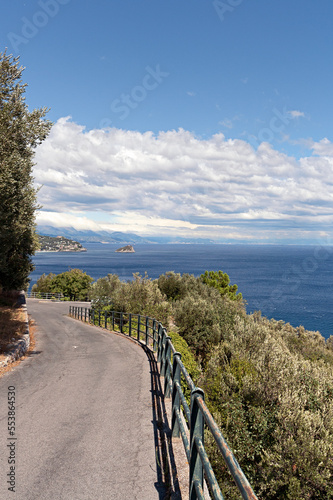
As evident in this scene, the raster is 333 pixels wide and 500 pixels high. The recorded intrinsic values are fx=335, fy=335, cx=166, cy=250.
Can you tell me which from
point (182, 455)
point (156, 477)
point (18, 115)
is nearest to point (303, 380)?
point (182, 455)

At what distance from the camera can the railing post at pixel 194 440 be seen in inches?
129

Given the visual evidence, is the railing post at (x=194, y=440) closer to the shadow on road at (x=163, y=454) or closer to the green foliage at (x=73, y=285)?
the shadow on road at (x=163, y=454)

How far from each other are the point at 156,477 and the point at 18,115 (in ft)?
46.7

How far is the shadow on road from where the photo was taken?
419cm

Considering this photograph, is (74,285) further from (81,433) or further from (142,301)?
(81,433)

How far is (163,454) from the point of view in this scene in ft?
16.6

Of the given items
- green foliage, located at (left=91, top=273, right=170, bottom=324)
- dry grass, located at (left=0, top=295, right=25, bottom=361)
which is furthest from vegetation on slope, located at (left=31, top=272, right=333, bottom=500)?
green foliage, located at (left=91, top=273, right=170, bottom=324)

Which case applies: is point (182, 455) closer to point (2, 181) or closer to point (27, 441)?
point (27, 441)

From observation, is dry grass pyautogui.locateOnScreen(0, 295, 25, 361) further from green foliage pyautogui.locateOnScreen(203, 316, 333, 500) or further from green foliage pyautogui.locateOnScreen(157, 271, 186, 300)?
green foliage pyautogui.locateOnScreen(157, 271, 186, 300)

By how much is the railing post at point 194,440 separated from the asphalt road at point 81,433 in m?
1.00

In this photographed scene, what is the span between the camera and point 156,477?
4473 mm

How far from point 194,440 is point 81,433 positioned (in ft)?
10.8

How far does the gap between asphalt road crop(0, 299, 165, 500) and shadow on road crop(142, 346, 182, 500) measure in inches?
2.5

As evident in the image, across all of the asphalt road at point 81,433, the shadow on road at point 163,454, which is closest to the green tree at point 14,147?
the asphalt road at point 81,433
